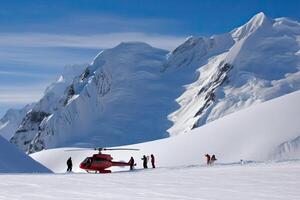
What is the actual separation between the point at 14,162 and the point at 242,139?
2795 cm

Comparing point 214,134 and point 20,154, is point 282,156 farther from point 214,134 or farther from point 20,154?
point 20,154

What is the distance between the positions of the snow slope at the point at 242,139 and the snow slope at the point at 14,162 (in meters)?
17.7

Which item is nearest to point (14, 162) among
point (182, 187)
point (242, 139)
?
point (242, 139)

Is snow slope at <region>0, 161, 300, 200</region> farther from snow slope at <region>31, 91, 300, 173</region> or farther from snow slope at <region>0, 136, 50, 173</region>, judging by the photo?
snow slope at <region>31, 91, 300, 173</region>

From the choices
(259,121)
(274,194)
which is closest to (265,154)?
(259,121)

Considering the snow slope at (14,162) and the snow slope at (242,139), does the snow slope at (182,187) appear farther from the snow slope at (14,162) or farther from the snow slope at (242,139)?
the snow slope at (242,139)

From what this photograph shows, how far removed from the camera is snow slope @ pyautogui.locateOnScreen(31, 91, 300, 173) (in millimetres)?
71688

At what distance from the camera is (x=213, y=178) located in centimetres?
3023

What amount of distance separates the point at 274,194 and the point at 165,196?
3696 millimetres

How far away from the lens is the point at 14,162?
62.5 meters

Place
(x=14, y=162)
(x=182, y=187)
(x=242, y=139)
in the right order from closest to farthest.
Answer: (x=182, y=187) < (x=14, y=162) < (x=242, y=139)

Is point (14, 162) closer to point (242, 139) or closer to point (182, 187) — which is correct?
point (242, 139)

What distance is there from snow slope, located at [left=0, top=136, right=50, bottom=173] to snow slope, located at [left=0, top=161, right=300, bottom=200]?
96.0 ft

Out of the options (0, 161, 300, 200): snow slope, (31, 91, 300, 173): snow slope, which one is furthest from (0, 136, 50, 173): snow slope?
(0, 161, 300, 200): snow slope
